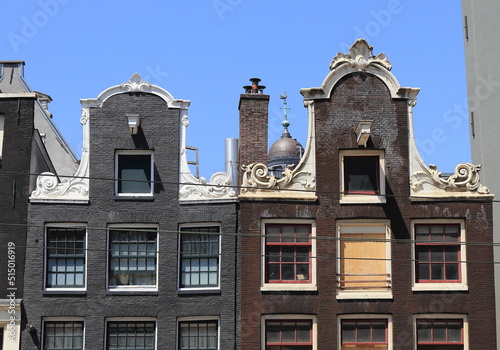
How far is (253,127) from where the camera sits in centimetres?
3794

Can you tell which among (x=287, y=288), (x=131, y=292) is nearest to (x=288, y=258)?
(x=287, y=288)

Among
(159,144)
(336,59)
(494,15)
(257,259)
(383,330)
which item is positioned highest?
(494,15)

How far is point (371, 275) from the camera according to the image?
3531cm

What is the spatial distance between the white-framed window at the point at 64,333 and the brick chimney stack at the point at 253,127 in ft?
25.3

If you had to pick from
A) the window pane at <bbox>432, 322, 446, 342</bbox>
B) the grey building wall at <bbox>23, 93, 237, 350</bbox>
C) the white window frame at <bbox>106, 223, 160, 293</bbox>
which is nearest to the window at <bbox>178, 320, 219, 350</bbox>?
the grey building wall at <bbox>23, 93, 237, 350</bbox>

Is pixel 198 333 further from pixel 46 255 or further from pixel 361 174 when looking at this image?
pixel 361 174

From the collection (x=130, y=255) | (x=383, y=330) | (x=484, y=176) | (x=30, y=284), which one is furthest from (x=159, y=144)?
(x=484, y=176)

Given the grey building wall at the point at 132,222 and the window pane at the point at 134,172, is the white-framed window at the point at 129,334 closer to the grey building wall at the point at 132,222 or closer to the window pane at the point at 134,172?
the grey building wall at the point at 132,222

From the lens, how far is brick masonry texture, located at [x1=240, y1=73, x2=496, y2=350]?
34.6 metres

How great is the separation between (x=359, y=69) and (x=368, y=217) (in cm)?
486

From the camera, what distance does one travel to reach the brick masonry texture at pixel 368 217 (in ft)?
114

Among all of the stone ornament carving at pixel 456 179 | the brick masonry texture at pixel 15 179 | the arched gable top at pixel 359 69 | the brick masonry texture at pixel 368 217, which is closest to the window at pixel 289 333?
the brick masonry texture at pixel 368 217

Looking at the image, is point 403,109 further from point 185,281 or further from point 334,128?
point 185,281

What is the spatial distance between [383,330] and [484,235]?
4.30 m
